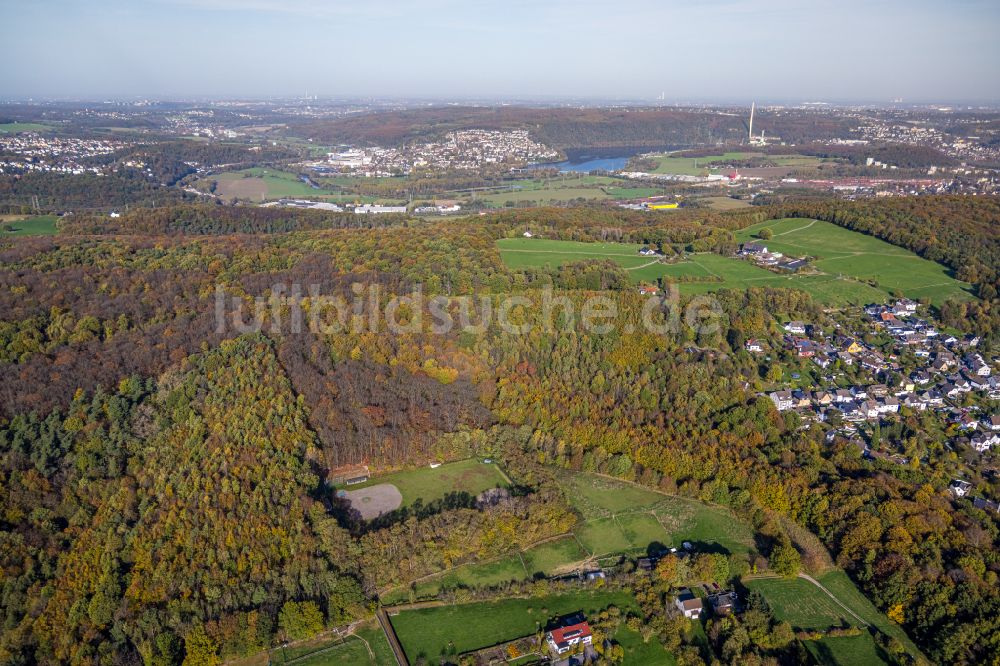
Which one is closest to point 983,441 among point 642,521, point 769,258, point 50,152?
point 642,521

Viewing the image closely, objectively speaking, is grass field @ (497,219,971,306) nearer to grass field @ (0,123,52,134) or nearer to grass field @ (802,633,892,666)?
grass field @ (802,633,892,666)

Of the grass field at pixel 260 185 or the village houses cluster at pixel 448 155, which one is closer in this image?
the grass field at pixel 260 185

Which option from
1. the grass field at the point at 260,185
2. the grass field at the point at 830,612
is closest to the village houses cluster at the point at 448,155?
the grass field at the point at 260,185

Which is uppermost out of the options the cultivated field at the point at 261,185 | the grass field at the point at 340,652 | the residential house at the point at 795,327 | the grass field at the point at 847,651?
the cultivated field at the point at 261,185

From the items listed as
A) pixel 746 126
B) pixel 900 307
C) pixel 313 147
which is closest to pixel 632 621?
pixel 900 307

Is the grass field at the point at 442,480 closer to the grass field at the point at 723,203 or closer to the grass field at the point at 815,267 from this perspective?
the grass field at the point at 815,267

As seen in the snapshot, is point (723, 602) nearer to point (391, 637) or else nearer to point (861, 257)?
point (391, 637)

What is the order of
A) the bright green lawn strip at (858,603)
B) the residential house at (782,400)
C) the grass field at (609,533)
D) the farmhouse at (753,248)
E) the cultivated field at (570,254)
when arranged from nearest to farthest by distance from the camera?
the bright green lawn strip at (858,603)
the grass field at (609,533)
the residential house at (782,400)
the cultivated field at (570,254)
the farmhouse at (753,248)

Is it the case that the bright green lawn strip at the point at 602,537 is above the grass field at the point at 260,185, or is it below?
below
